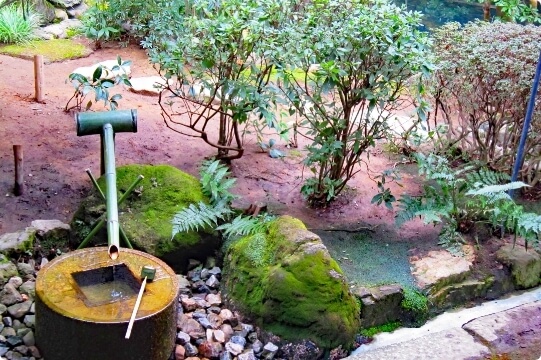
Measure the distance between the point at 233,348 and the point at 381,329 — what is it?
102 centimetres

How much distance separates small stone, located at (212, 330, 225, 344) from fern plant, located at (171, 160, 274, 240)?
2.38 ft

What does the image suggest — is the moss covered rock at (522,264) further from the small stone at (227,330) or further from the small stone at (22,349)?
the small stone at (22,349)

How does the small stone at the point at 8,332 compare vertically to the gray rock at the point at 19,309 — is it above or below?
Answer: below

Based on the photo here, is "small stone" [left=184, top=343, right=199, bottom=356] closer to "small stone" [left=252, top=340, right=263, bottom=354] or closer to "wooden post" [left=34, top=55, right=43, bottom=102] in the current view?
"small stone" [left=252, top=340, right=263, bottom=354]

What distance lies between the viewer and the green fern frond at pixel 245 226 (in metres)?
4.36

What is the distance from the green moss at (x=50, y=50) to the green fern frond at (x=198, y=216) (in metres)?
4.85

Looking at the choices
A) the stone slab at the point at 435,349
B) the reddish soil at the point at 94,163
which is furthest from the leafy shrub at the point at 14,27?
the stone slab at the point at 435,349

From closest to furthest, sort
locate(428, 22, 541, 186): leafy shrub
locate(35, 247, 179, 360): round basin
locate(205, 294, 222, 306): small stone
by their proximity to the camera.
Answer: locate(35, 247, 179, 360): round basin
locate(205, 294, 222, 306): small stone
locate(428, 22, 541, 186): leafy shrub

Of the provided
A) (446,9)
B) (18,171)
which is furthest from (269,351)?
(446,9)

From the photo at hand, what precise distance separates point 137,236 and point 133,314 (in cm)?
127

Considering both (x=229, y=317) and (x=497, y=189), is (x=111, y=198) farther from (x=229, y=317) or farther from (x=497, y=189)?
(x=497, y=189)

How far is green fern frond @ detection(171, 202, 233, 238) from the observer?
4293 mm

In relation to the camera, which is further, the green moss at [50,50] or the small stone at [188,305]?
the green moss at [50,50]

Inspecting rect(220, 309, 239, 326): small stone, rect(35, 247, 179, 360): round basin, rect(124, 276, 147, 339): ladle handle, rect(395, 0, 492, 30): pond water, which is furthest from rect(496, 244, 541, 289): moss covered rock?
rect(395, 0, 492, 30): pond water
